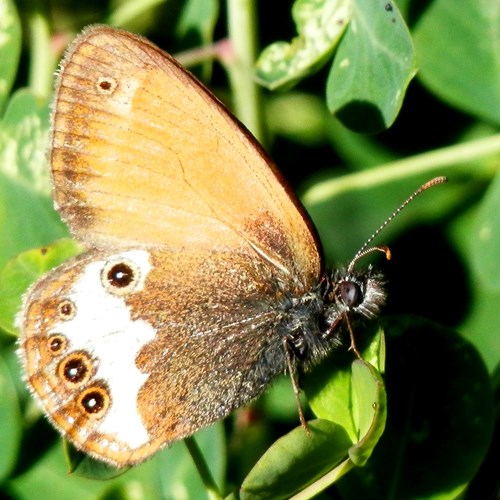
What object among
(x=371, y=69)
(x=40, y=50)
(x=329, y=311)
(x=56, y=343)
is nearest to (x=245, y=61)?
(x=371, y=69)

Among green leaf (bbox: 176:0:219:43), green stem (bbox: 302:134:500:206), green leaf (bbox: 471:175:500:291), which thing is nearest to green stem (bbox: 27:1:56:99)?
green leaf (bbox: 176:0:219:43)

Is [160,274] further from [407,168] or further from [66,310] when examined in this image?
[407,168]

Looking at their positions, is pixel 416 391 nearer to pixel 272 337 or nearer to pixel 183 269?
pixel 272 337

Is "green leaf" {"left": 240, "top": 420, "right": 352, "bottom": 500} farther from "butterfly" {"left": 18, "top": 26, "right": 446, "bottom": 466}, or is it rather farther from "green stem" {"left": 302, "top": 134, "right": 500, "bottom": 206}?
"green stem" {"left": 302, "top": 134, "right": 500, "bottom": 206}

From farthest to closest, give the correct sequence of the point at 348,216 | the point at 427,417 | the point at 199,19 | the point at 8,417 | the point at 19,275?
the point at 348,216 < the point at 199,19 < the point at 8,417 < the point at 19,275 < the point at 427,417

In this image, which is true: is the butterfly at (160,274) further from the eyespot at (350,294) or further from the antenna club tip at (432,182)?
the antenna club tip at (432,182)
